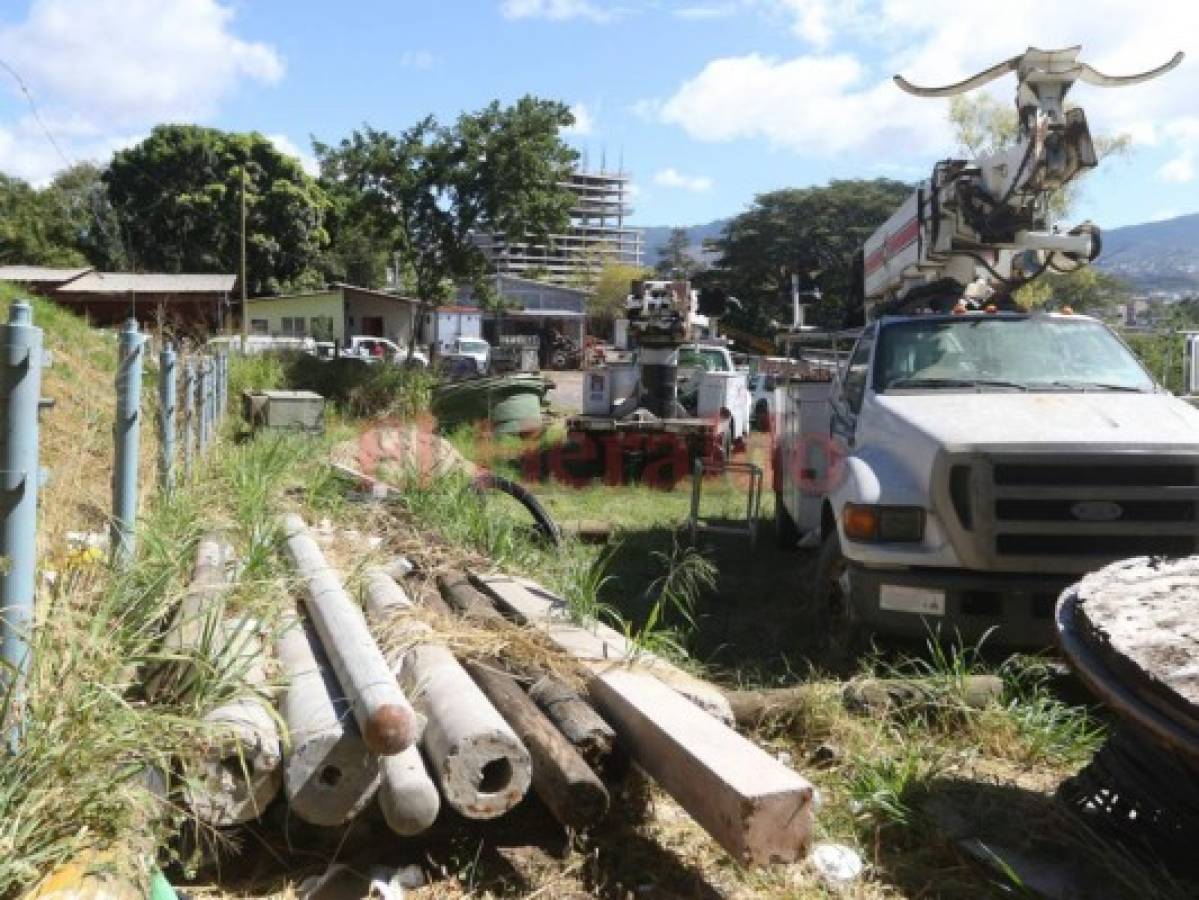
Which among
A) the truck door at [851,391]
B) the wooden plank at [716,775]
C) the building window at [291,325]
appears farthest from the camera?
the building window at [291,325]

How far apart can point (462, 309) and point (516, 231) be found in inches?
1227

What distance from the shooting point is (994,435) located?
5.52 meters

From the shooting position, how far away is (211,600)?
3871 millimetres

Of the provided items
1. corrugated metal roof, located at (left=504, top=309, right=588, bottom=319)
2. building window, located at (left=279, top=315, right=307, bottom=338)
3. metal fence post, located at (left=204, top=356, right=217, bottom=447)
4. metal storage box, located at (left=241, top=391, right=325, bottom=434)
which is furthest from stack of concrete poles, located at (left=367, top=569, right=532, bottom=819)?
corrugated metal roof, located at (left=504, top=309, right=588, bottom=319)

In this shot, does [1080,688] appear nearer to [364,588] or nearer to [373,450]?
[364,588]

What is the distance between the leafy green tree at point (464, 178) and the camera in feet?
76.9

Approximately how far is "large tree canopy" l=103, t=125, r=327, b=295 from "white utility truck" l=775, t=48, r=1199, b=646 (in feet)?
135

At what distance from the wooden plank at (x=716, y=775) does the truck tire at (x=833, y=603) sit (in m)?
2.18

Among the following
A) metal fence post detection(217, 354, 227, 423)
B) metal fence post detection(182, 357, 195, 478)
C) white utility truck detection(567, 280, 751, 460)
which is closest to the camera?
metal fence post detection(182, 357, 195, 478)

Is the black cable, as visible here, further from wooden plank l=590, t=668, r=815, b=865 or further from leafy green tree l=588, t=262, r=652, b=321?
leafy green tree l=588, t=262, r=652, b=321

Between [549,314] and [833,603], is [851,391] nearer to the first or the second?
[833,603]

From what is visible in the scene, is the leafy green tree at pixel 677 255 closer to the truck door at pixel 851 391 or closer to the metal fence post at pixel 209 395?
the metal fence post at pixel 209 395

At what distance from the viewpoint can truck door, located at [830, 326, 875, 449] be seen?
696cm

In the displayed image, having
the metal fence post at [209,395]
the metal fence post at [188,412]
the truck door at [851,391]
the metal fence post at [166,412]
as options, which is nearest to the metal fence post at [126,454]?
the metal fence post at [166,412]
